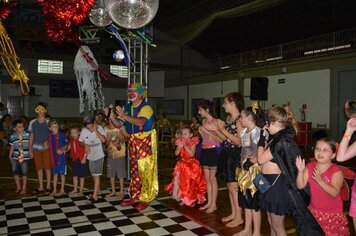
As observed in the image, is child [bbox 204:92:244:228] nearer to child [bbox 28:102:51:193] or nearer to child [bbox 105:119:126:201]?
child [bbox 105:119:126:201]

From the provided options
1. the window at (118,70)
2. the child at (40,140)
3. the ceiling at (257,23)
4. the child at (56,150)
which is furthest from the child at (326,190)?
the window at (118,70)

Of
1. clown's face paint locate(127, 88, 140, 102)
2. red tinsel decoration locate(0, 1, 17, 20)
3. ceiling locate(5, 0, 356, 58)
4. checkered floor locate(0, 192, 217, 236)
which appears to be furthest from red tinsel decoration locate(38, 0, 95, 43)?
ceiling locate(5, 0, 356, 58)

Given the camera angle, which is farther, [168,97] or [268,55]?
[168,97]

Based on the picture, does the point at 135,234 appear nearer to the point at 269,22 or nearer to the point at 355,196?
the point at 355,196

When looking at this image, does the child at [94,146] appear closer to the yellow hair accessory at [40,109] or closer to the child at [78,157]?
the child at [78,157]

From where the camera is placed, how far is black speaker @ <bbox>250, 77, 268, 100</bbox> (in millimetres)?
9547

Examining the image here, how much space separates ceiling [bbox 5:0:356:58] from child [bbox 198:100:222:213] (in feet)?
16.1

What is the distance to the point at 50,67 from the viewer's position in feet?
52.4

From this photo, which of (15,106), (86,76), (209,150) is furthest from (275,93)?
(15,106)

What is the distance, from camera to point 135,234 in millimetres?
3381

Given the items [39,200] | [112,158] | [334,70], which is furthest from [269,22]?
[39,200]

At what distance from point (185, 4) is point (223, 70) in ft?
15.0

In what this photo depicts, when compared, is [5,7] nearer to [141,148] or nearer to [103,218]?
[141,148]

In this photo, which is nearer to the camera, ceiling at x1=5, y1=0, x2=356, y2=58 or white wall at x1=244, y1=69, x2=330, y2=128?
white wall at x1=244, y1=69, x2=330, y2=128
